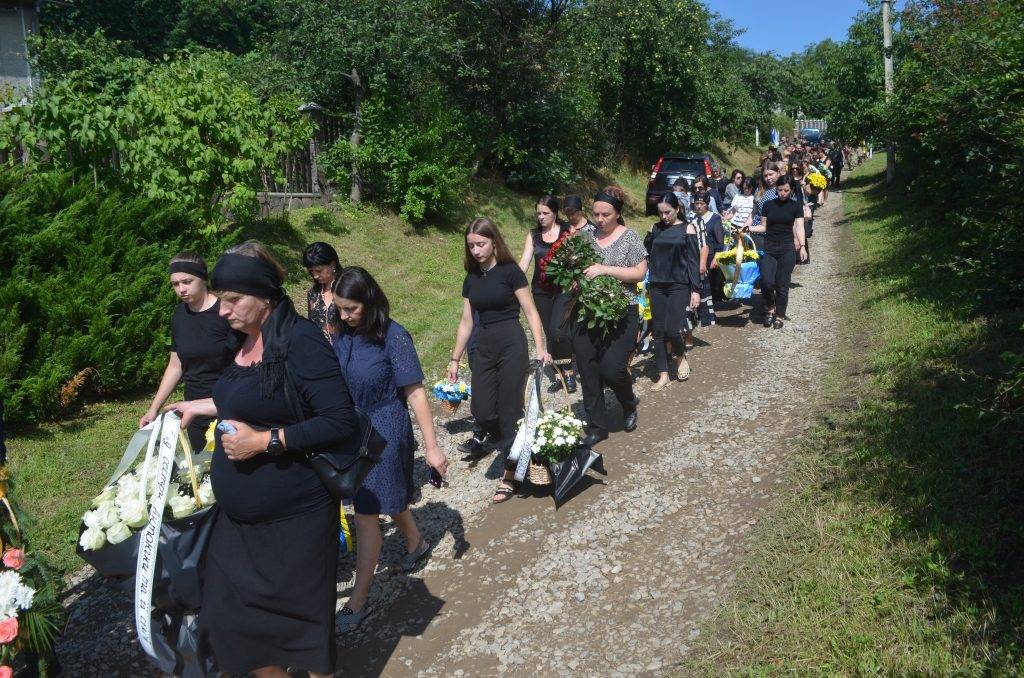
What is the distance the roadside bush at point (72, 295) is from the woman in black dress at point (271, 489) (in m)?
4.77

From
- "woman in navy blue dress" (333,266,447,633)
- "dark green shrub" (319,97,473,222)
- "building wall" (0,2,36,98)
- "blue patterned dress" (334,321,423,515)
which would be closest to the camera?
"woman in navy blue dress" (333,266,447,633)

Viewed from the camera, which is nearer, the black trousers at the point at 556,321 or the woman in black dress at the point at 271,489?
the woman in black dress at the point at 271,489

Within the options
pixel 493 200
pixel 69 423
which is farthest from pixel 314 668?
pixel 493 200

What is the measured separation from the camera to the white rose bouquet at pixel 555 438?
5.57m

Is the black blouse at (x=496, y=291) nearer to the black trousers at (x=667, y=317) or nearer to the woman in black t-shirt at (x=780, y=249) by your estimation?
the black trousers at (x=667, y=317)

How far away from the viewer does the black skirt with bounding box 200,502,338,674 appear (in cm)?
313

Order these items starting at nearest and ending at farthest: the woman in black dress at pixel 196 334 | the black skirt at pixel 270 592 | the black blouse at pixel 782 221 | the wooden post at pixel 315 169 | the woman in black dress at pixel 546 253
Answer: the black skirt at pixel 270 592, the woman in black dress at pixel 196 334, the woman in black dress at pixel 546 253, the black blouse at pixel 782 221, the wooden post at pixel 315 169

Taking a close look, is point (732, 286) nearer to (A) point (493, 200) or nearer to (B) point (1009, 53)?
(B) point (1009, 53)

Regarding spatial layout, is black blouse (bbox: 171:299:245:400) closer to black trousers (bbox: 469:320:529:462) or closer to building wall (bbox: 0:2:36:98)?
black trousers (bbox: 469:320:529:462)

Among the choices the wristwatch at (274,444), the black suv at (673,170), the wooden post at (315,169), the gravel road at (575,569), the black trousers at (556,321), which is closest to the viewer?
the wristwatch at (274,444)

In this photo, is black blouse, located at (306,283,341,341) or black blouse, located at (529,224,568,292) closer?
black blouse, located at (306,283,341,341)

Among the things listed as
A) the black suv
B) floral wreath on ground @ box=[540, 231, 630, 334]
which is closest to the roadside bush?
floral wreath on ground @ box=[540, 231, 630, 334]

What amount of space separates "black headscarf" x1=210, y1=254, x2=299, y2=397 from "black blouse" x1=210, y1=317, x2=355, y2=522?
33 millimetres

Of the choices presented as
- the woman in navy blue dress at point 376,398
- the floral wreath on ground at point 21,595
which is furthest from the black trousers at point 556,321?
the floral wreath on ground at point 21,595
